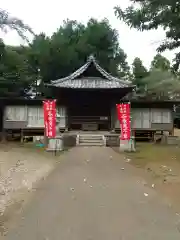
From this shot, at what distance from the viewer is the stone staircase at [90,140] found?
2097 centimetres

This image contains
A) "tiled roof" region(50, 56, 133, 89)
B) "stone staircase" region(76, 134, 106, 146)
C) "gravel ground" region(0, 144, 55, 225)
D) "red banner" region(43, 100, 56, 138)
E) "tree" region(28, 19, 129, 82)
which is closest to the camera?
"gravel ground" region(0, 144, 55, 225)

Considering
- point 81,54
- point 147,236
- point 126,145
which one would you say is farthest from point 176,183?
point 81,54

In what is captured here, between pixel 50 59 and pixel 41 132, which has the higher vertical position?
pixel 50 59

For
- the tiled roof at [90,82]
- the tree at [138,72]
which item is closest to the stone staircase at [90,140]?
the tiled roof at [90,82]

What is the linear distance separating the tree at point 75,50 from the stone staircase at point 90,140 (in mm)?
20338

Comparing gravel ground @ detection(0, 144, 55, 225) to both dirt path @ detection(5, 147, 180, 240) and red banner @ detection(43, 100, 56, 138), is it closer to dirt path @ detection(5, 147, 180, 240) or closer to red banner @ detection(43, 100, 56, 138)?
dirt path @ detection(5, 147, 180, 240)

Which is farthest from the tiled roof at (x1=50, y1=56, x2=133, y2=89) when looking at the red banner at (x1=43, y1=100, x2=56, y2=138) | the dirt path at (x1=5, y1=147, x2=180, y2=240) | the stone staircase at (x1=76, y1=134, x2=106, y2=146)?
the dirt path at (x1=5, y1=147, x2=180, y2=240)

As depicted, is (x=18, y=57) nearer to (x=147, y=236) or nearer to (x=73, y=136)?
(x=73, y=136)

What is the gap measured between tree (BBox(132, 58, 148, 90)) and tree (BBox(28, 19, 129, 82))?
1.56 meters

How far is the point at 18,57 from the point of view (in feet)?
124

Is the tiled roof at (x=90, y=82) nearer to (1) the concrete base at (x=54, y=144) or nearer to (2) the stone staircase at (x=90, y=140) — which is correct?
(2) the stone staircase at (x=90, y=140)

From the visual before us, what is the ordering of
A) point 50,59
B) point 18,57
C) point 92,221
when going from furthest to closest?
point 50,59
point 18,57
point 92,221

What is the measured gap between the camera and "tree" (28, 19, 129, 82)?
42656 mm

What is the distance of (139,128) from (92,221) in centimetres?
2193
